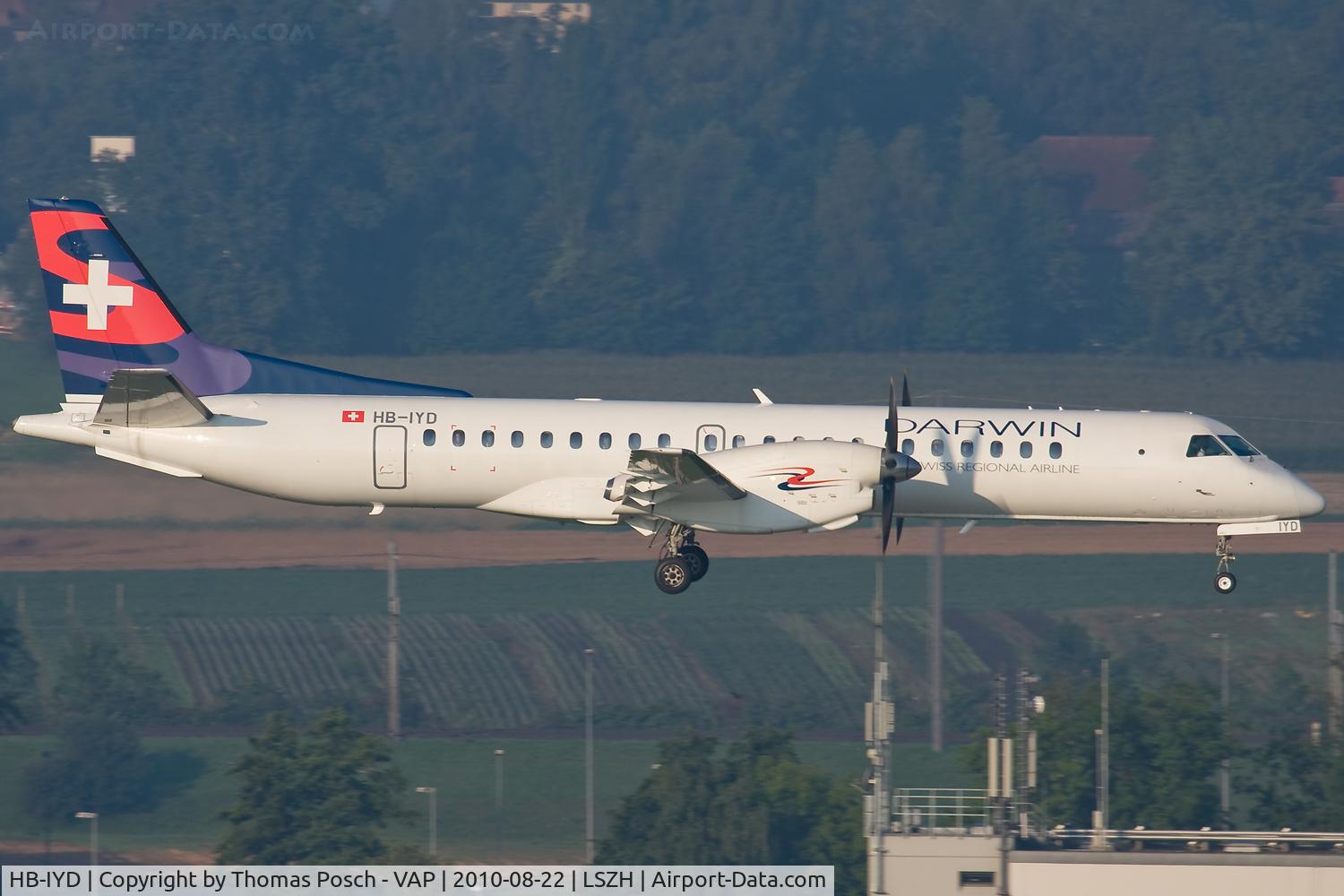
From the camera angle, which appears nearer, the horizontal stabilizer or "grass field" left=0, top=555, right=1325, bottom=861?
the horizontal stabilizer

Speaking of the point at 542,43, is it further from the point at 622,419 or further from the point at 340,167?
the point at 622,419

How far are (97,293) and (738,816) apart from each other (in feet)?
94.1

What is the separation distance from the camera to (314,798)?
63.8 m

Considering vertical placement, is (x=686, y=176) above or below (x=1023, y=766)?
above

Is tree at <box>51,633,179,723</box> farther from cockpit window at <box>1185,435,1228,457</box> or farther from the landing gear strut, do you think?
cockpit window at <box>1185,435,1228,457</box>

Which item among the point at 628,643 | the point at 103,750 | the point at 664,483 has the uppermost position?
the point at 664,483

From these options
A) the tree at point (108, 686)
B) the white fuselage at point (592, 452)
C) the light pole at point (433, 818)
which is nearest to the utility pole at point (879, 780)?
the white fuselage at point (592, 452)

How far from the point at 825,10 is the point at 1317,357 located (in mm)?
44951

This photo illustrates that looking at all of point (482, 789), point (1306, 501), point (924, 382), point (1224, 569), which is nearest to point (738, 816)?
point (482, 789)

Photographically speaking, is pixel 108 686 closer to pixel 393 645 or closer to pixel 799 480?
pixel 393 645

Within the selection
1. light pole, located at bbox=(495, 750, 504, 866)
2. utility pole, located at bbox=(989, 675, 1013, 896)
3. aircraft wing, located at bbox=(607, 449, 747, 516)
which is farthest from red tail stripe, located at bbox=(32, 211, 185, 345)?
light pole, located at bbox=(495, 750, 504, 866)

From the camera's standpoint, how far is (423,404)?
38.7 metres

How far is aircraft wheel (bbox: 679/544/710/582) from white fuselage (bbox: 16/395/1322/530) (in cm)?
98

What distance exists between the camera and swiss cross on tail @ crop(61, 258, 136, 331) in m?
41.2
